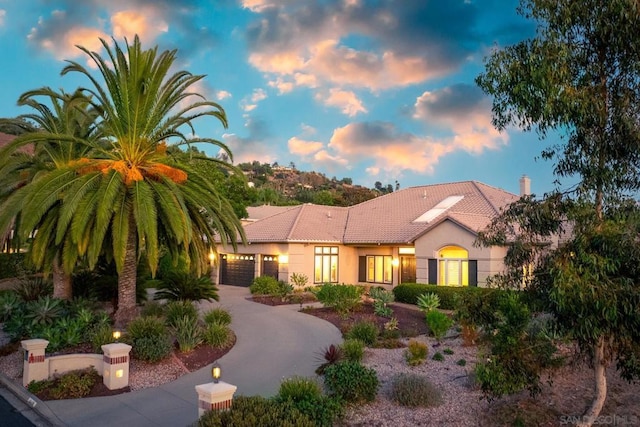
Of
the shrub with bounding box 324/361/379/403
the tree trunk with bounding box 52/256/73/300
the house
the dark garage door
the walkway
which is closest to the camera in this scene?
the shrub with bounding box 324/361/379/403

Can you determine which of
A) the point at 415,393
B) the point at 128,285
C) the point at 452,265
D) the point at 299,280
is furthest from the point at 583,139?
the point at 299,280

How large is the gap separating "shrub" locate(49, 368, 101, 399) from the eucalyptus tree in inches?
354

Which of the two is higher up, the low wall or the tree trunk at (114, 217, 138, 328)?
the tree trunk at (114, 217, 138, 328)

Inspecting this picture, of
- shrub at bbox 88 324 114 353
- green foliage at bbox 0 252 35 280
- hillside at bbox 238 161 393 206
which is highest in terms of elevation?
hillside at bbox 238 161 393 206

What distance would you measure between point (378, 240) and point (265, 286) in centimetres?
707

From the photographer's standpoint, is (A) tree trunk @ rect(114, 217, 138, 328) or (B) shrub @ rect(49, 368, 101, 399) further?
(A) tree trunk @ rect(114, 217, 138, 328)

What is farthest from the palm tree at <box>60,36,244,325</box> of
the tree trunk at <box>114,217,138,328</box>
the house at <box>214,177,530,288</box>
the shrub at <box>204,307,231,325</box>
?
the house at <box>214,177,530,288</box>

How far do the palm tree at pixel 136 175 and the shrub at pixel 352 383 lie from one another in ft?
21.6

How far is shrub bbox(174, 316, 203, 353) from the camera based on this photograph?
41.9ft

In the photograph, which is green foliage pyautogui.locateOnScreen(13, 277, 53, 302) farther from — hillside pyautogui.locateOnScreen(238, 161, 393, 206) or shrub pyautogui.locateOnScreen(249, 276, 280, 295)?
hillside pyautogui.locateOnScreen(238, 161, 393, 206)

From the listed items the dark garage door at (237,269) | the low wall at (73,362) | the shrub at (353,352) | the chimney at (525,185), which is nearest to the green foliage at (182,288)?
the low wall at (73,362)

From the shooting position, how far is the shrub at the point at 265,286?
25.5m

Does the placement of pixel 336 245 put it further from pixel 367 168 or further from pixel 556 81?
pixel 556 81

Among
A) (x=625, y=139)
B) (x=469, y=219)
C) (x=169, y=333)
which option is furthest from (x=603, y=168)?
(x=469, y=219)
